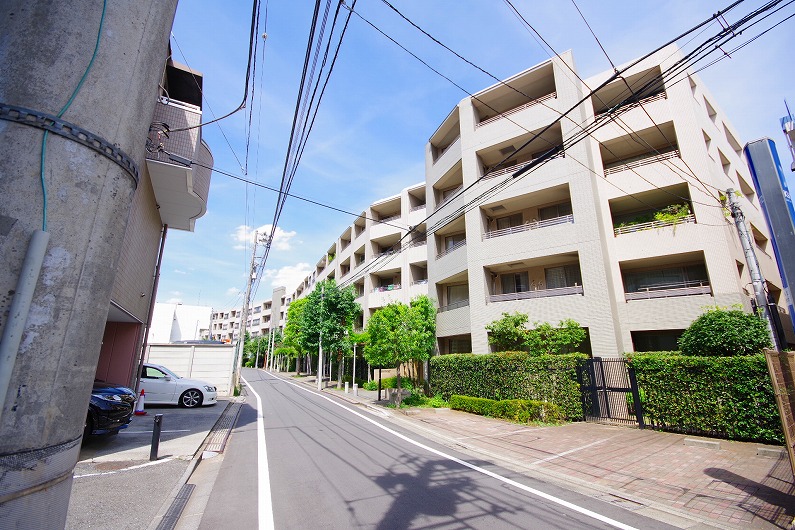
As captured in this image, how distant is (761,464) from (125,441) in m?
13.6

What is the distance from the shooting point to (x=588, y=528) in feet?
15.2

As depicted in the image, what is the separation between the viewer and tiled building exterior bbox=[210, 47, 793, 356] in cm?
1450

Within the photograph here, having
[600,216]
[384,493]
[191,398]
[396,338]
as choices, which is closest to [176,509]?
[384,493]

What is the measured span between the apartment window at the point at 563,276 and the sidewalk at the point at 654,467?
670cm

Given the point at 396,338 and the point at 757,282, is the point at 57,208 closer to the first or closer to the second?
the point at 757,282

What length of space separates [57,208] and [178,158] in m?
8.90

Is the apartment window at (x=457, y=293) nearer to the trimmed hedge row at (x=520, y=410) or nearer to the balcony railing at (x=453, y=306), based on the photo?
the balcony railing at (x=453, y=306)

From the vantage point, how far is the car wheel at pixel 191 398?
14.5 m

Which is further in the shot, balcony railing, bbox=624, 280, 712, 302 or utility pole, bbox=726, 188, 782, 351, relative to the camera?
balcony railing, bbox=624, 280, 712, 302

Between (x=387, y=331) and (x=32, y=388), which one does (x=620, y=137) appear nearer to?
(x=387, y=331)

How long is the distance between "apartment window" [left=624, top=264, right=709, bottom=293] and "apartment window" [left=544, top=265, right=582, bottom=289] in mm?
2099

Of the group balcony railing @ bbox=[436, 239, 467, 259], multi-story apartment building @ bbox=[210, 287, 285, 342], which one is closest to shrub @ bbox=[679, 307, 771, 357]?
balcony railing @ bbox=[436, 239, 467, 259]

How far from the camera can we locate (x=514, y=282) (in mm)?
18844

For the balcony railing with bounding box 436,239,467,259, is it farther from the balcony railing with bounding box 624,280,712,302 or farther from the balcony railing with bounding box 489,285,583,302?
the balcony railing with bounding box 624,280,712,302
